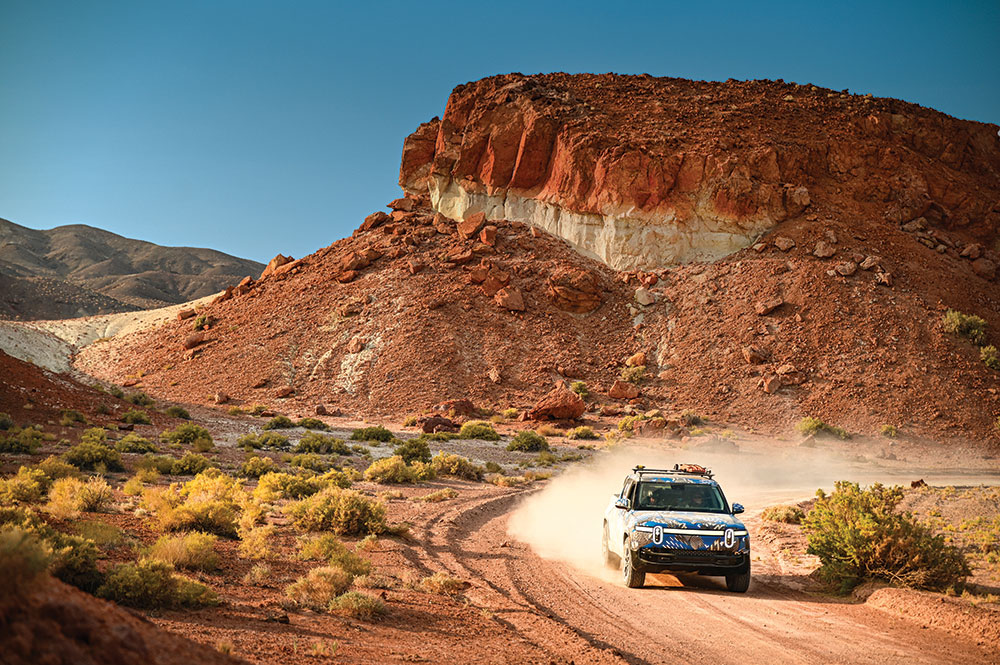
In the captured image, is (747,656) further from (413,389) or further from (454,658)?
(413,389)

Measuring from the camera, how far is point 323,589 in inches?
331

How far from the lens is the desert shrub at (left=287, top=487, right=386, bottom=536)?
13250 millimetres

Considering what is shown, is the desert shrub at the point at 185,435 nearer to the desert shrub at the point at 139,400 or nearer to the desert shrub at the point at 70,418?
the desert shrub at the point at 70,418

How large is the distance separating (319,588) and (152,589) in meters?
1.86

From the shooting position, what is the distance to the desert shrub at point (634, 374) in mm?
44000

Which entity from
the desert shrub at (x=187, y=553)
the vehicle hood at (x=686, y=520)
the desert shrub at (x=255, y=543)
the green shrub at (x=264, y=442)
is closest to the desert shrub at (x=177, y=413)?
the green shrub at (x=264, y=442)

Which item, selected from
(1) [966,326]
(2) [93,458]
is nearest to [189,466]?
(2) [93,458]

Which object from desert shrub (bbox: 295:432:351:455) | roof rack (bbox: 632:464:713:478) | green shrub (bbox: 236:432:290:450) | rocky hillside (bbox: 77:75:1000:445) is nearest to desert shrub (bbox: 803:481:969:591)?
roof rack (bbox: 632:464:713:478)

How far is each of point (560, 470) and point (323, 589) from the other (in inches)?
800

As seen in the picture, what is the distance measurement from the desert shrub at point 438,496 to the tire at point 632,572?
8.79 metres

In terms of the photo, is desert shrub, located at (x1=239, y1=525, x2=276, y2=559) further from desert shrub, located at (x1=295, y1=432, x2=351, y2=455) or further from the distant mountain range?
the distant mountain range

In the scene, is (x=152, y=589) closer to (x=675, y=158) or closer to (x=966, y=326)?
(x=966, y=326)

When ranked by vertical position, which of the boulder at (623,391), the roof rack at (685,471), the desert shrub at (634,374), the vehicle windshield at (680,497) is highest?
the desert shrub at (634,374)

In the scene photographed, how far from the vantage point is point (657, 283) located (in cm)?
5159
